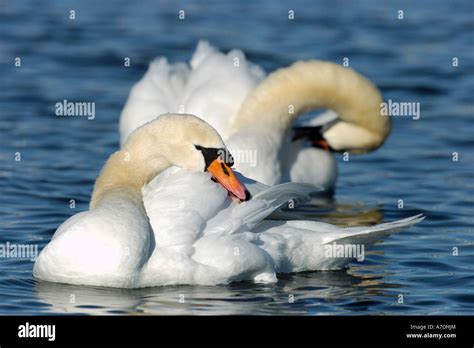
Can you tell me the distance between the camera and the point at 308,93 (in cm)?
1328

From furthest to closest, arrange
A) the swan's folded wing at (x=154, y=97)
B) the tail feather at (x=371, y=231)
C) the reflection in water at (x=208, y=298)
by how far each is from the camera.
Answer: the swan's folded wing at (x=154, y=97)
the tail feather at (x=371, y=231)
the reflection in water at (x=208, y=298)

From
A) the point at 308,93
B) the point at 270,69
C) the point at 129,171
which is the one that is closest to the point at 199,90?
the point at 308,93

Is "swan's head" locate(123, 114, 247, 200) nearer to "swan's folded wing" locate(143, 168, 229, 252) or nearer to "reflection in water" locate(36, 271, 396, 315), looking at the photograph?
"swan's folded wing" locate(143, 168, 229, 252)

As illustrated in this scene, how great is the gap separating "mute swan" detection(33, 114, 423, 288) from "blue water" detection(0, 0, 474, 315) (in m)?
0.15

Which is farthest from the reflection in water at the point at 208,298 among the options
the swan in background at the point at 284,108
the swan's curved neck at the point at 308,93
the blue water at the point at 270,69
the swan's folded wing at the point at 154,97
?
the swan's folded wing at the point at 154,97

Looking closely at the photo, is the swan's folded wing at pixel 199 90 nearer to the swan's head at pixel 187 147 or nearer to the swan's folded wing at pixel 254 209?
the swan's folded wing at pixel 254 209

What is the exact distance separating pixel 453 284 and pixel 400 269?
2.01 ft

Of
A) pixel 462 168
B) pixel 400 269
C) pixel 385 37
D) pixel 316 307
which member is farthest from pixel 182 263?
pixel 385 37

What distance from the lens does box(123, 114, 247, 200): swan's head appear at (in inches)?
376

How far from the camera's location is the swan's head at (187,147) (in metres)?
9.54

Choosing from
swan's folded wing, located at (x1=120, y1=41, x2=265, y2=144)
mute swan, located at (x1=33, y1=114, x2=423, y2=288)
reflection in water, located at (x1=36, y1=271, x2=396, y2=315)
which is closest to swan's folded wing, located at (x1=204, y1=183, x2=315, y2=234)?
mute swan, located at (x1=33, y1=114, x2=423, y2=288)

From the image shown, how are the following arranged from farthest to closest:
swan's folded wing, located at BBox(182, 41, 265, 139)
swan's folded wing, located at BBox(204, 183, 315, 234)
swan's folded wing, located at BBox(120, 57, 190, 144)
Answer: swan's folded wing, located at BBox(120, 57, 190, 144) < swan's folded wing, located at BBox(182, 41, 265, 139) < swan's folded wing, located at BBox(204, 183, 315, 234)

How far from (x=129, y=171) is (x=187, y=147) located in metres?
0.53

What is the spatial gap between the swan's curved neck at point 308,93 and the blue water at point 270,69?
3.08 ft
